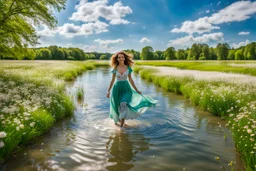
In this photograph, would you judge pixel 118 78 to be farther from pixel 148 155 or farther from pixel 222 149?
pixel 222 149

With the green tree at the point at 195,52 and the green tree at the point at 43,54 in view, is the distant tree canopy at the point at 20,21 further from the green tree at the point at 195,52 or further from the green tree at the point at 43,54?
the green tree at the point at 43,54

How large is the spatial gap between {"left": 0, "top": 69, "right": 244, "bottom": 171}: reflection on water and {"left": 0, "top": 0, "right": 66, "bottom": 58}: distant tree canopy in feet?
36.4

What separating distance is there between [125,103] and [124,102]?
0.06 meters

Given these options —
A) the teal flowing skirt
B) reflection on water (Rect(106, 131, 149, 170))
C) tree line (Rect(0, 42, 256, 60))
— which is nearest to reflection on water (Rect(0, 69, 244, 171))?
reflection on water (Rect(106, 131, 149, 170))

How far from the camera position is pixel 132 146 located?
7016 mm

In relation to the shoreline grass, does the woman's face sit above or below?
above

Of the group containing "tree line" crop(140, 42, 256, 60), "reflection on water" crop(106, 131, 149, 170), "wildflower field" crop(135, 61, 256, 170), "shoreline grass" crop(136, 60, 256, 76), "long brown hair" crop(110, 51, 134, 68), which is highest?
"tree line" crop(140, 42, 256, 60)

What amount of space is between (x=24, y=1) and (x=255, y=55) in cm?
11201

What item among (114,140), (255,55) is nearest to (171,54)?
(255,55)

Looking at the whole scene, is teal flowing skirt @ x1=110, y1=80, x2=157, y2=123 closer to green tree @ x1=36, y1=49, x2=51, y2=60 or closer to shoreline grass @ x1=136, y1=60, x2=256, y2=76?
shoreline grass @ x1=136, y1=60, x2=256, y2=76

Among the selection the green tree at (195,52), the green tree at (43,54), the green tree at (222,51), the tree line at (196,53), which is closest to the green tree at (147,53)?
the tree line at (196,53)

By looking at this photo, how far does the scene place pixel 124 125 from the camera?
29.6 ft

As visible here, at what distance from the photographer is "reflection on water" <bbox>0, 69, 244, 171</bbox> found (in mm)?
5672

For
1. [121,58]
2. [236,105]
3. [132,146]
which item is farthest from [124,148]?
[236,105]
